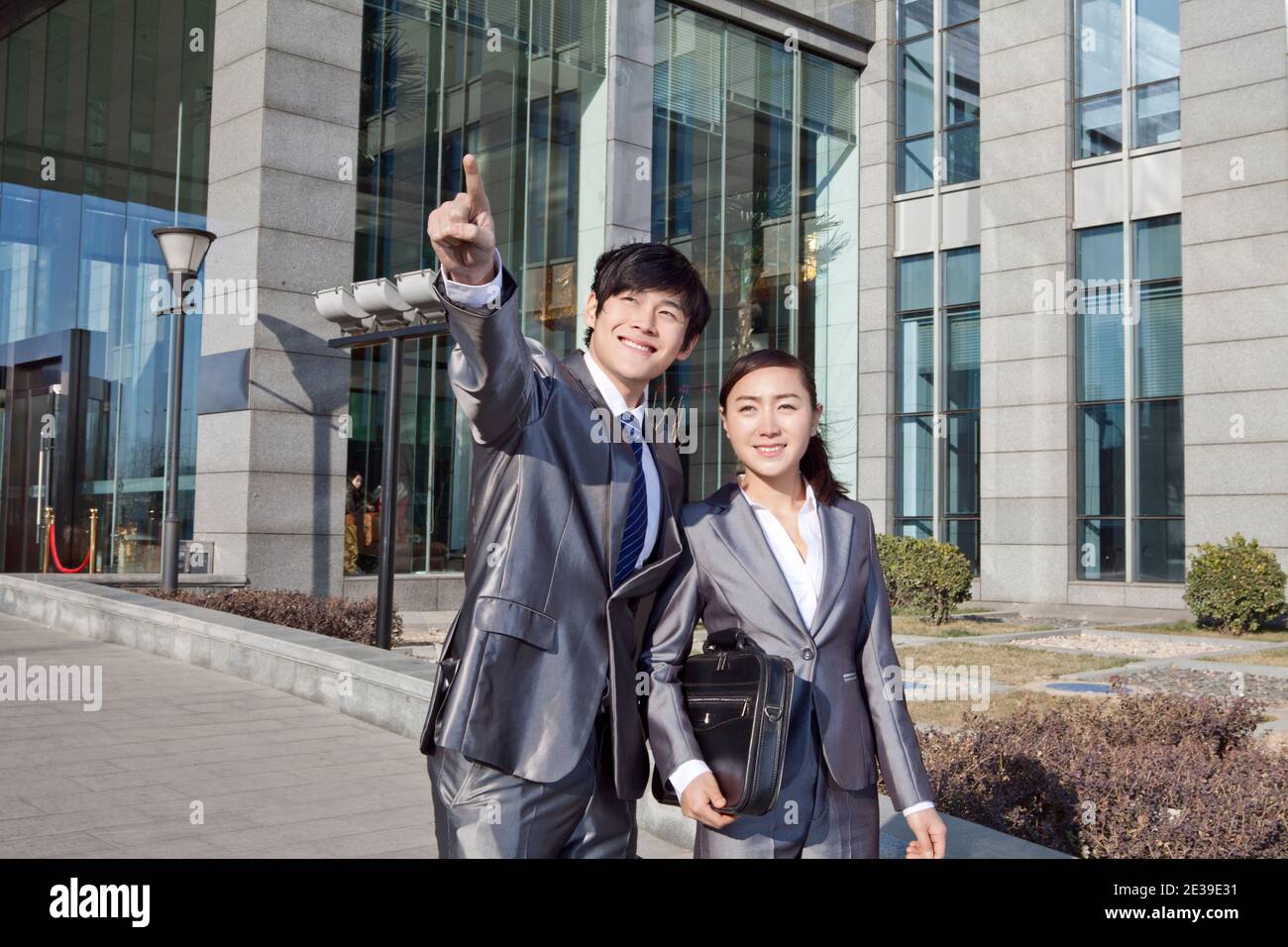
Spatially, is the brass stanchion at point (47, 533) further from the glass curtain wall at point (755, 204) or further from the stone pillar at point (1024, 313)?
the stone pillar at point (1024, 313)

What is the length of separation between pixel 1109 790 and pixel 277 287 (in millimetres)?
12814

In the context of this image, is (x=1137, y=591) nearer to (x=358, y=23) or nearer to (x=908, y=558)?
(x=908, y=558)

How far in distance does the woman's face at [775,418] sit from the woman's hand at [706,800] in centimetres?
83

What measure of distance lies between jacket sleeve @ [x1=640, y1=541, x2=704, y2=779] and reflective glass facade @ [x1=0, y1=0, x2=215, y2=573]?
14.8 metres

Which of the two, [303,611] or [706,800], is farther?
[303,611]

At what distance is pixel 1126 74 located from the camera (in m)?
20.5

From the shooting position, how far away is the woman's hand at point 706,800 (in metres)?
2.60

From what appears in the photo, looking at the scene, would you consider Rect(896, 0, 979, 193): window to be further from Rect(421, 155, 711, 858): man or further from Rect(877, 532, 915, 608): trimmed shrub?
Rect(421, 155, 711, 858): man

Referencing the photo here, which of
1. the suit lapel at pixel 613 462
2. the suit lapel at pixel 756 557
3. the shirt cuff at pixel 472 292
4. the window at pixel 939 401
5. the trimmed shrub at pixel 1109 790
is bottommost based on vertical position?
the trimmed shrub at pixel 1109 790

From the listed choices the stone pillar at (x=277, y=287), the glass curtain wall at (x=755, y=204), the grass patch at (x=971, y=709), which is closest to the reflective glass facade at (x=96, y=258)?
the stone pillar at (x=277, y=287)

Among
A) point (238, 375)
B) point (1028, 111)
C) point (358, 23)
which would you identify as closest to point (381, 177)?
point (358, 23)

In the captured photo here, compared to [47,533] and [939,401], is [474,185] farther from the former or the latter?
[939,401]

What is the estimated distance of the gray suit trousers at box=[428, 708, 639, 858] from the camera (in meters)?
2.40

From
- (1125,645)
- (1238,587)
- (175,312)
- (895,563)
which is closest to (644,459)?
(175,312)
